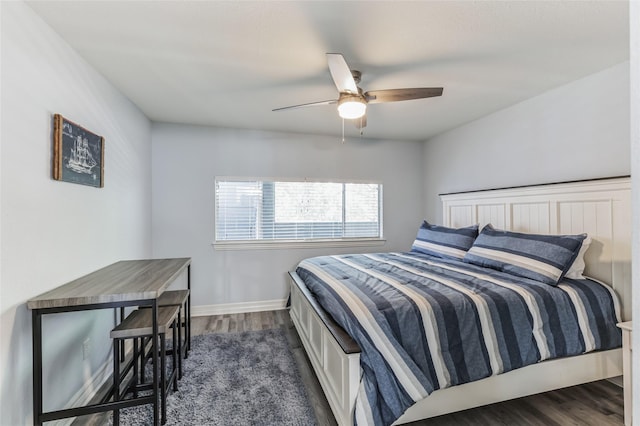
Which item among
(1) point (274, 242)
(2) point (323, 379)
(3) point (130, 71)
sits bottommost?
(2) point (323, 379)

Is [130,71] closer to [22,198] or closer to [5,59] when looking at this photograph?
[5,59]

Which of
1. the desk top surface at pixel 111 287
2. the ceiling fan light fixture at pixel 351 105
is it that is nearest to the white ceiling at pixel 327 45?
the ceiling fan light fixture at pixel 351 105

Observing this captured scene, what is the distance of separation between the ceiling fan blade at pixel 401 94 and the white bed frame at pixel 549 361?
1.48 meters

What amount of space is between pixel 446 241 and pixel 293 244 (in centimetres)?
188

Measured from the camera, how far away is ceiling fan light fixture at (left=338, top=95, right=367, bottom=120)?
6.89ft

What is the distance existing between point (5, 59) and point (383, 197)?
3862mm

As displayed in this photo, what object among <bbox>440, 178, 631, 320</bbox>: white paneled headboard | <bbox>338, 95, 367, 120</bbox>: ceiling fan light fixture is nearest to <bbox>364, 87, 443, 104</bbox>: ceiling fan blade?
<bbox>338, 95, 367, 120</bbox>: ceiling fan light fixture

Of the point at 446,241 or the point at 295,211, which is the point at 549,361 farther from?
the point at 295,211

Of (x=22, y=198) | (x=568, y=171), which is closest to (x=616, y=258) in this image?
(x=568, y=171)

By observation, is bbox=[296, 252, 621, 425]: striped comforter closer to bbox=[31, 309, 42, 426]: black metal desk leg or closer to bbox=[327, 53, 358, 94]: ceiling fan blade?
bbox=[327, 53, 358, 94]: ceiling fan blade

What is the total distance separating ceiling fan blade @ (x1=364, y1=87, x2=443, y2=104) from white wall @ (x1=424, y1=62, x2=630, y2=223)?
4.45 feet

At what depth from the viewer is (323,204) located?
412cm

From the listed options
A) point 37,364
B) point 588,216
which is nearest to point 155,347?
point 37,364

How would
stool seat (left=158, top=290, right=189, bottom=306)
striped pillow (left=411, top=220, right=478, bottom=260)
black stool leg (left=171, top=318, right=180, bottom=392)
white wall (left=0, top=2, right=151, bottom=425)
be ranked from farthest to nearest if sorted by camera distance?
striped pillow (left=411, top=220, right=478, bottom=260) < stool seat (left=158, top=290, right=189, bottom=306) < black stool leg (left=171, top=318, right=180, bottom=392) < white wall (left=0, top=2, right=151, bottom=425)
